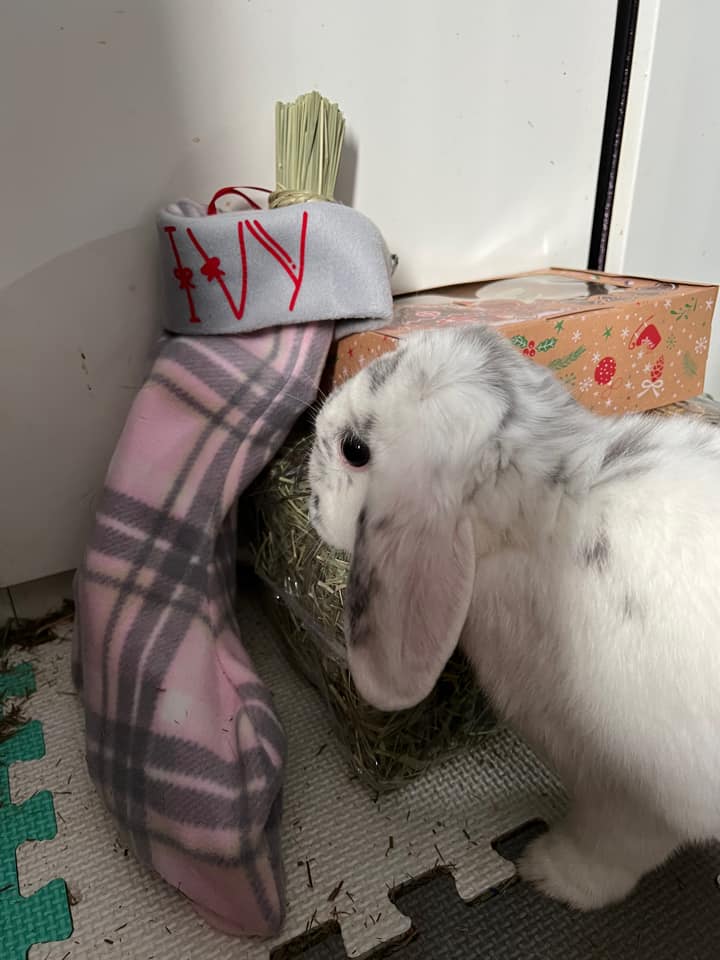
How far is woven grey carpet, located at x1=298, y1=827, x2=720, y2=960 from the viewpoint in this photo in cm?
74

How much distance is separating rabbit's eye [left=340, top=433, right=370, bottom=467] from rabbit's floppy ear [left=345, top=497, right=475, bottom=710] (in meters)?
0.06

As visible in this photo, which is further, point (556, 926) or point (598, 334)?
point (598, 334)

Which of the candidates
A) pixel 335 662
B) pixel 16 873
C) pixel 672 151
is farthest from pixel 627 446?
A: pixel 672 151

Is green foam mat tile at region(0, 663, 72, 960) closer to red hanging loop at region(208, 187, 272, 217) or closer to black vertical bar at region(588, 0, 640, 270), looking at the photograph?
red hanging loop at region(208, 187, 272, 217)

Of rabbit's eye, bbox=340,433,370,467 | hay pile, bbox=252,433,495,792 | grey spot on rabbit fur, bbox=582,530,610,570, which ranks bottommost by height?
hay pile, bbox=252,433,495,792

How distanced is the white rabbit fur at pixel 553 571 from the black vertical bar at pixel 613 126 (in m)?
0.73

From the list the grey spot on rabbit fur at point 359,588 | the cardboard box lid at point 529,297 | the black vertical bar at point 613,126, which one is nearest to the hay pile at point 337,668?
the grey spot on rabbit fur at point 359,588

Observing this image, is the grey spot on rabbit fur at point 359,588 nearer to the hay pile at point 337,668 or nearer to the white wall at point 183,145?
the hay pile at point 337,668

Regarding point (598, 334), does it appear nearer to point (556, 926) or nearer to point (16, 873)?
point (556, 926)

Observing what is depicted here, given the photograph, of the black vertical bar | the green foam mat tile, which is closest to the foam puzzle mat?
the green foam mat tile

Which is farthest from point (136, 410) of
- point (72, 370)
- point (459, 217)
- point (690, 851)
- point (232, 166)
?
point (690, 851)

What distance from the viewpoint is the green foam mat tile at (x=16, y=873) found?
747 mm

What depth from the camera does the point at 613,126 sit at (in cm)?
126

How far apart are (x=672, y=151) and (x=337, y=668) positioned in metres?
1.10
